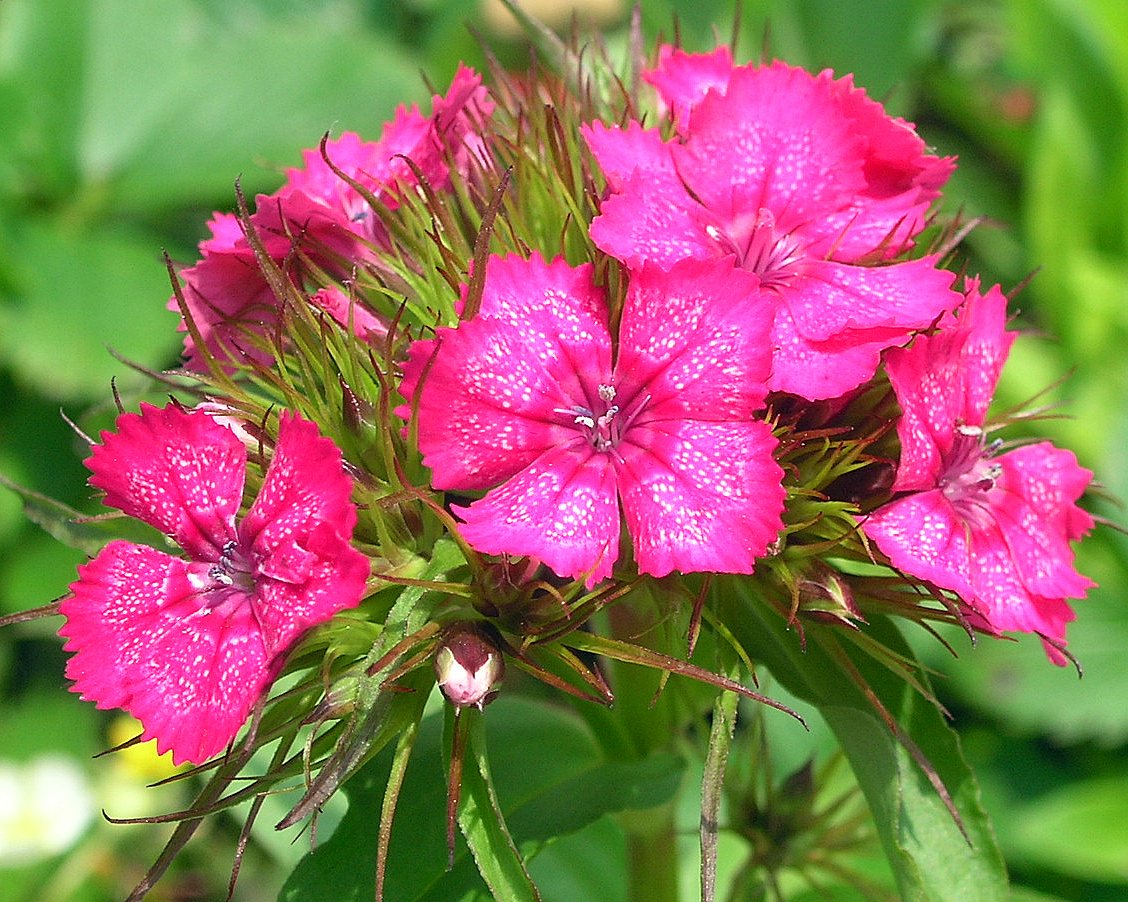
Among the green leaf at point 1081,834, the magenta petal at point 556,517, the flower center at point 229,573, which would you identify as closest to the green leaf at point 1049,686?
the green leaf at point 1081,834

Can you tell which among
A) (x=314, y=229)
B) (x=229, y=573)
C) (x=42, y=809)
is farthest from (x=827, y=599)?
(x=42, y=809)

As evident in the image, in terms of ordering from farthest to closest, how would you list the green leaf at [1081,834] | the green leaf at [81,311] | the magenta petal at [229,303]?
the green leaf at [81,311] < the green leaf at [1081,834] < the magenta petal at [229,303]

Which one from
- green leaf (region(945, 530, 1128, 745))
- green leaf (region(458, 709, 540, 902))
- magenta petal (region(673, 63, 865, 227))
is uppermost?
magenta petal (region(673, 63, 865, 227))

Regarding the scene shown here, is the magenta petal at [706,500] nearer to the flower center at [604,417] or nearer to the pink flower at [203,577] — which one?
the flower center at [604,417]

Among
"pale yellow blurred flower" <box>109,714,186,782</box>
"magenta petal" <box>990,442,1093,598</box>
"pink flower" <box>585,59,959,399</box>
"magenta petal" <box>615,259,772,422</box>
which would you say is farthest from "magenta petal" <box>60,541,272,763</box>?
"pale yellow blurred flower" <box>109,714,186,782</box>

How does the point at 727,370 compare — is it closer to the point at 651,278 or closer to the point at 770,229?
the point at 651,278

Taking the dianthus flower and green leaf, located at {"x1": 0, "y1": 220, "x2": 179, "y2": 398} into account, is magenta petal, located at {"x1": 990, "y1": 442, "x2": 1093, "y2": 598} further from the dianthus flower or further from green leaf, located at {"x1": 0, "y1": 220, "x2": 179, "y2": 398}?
green leaf, located at {"x1": 0, "y1": 220, "x2": 179, "y2": 398}
